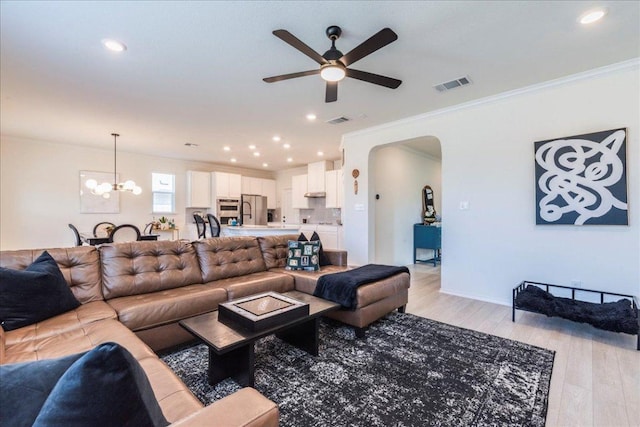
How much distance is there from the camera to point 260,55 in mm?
2781

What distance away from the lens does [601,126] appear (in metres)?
3.07

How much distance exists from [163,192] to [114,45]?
5516 mm

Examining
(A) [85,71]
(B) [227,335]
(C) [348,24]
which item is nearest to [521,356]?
(B) [227,335]

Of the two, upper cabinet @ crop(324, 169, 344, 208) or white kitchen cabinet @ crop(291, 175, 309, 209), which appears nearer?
upper cabinet @ crop(324, 169, 344, 208)

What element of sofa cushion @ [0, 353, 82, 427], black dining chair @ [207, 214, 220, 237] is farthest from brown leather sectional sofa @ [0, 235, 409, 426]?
black dining chair @ [207, 214, 220, 237]

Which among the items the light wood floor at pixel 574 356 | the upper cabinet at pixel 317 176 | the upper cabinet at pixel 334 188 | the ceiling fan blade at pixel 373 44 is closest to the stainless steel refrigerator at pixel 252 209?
the upper cabinet at pixel 317 176

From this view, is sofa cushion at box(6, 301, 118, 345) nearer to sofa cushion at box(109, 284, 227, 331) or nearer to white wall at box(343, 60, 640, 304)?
sofa cushion at box(109, 284, 227, 331)

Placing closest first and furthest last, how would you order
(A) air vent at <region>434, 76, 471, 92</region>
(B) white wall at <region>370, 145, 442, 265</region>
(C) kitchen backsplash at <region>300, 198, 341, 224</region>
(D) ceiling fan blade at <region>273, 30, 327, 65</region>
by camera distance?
(D) ceiling fan blade at <region>273, 30, 327, 65</region>
(A) air vent at <region>434, 76, 471, 92</region>
(B) white wall at <region>370, 145, 442, 265</region>
(C) kitchen backsplash at <region>300, 198, 341, 224</region>

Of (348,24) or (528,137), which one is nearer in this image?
(348,24)

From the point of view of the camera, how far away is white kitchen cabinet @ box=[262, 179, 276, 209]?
937 centimetres

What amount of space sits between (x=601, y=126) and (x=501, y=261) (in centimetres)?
180

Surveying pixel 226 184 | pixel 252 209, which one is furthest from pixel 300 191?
pixel 226 184

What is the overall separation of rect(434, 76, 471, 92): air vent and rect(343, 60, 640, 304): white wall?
2.16 ft

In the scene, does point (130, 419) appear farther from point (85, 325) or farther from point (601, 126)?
point (601, 126)
